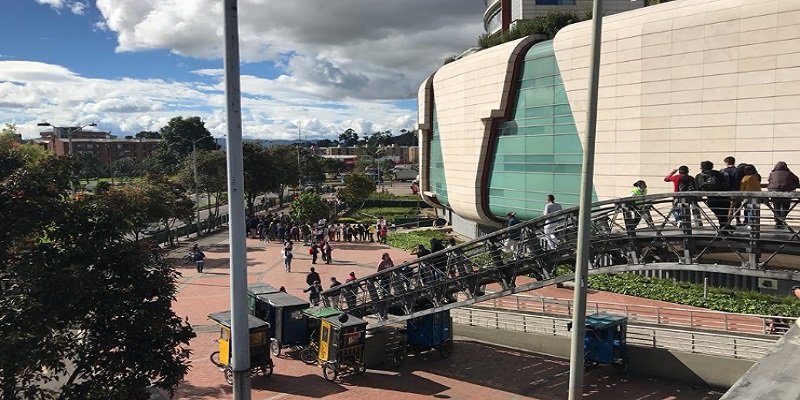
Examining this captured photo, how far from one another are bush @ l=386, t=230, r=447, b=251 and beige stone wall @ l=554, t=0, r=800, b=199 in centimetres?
1366

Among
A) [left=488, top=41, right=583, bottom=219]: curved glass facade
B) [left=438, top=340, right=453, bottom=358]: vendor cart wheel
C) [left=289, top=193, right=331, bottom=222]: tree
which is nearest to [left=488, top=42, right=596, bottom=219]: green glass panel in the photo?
[left=488, top=41, right=583, bottom=219]: curved glass facade

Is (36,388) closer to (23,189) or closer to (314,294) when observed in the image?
(23,189)

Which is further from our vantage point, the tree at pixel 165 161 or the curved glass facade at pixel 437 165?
the tree at pixel 165 161

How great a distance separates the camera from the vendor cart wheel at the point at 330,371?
535 inches

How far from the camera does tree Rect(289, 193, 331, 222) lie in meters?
37.6

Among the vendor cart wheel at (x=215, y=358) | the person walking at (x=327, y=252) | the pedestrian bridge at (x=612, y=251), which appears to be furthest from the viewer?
the person walking at (x=327, y=252)

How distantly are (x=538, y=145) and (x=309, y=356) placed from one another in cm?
1730

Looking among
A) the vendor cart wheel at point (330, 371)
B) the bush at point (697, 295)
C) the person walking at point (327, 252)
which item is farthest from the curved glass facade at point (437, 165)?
the vendor cart wheel at point (330, 371)

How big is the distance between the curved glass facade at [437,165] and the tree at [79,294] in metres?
30.3

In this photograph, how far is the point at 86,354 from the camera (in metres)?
7.24

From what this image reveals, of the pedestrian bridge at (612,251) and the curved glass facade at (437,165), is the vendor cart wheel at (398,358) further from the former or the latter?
the curved glass facade at (437,165)

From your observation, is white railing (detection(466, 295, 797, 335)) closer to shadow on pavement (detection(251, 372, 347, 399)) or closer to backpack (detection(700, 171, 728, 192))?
backpack (detection(700, 171, 728, 192))

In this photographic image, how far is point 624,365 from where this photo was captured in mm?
14109

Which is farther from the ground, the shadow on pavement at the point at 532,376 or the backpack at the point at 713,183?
the backpack at the point at 713,183
